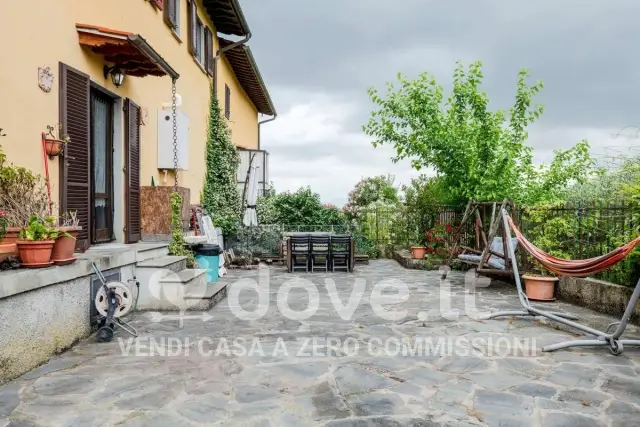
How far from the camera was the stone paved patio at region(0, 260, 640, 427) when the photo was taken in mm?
2867

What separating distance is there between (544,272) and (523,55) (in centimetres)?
537

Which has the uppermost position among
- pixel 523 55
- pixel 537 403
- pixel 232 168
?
pixel 523 55

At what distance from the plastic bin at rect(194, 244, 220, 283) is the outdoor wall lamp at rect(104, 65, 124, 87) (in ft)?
9.38

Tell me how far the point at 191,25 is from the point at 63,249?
24.3 feet

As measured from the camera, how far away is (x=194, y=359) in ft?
13.1

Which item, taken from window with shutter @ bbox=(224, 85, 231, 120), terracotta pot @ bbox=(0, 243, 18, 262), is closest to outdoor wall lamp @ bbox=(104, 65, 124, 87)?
terracotta pot @ bbox=(0, 243, 18, 262)

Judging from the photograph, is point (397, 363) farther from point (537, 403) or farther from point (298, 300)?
point (298, 300)

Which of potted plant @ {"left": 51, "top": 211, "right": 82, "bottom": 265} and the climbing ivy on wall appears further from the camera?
the climbing ivy on wall

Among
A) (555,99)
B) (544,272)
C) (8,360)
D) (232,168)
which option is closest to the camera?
(8,360)

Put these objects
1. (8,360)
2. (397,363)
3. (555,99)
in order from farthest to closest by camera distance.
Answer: (555,99) → (397,363) → (8,360)

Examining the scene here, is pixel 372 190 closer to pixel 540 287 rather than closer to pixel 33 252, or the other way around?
pixel 540 287

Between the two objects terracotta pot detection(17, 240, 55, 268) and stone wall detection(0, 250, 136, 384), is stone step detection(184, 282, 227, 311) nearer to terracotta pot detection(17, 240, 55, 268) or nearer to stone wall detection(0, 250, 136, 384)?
stone wall detection(0, 250, 136, 384)

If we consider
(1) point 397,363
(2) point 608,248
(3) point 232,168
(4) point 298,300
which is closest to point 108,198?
(4) point 298,300

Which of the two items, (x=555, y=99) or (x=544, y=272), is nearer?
(x=544, y=272)
